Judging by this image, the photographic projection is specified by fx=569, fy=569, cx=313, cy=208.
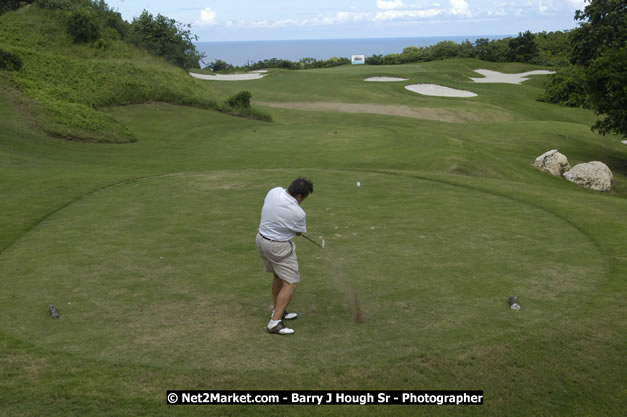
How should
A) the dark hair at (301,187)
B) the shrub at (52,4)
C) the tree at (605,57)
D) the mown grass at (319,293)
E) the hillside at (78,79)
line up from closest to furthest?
the mown grass at (319,293) → the dark hair at (301,187) → the hillside at (78,79) → the tree at (605,57) → the shrub at (52,4)

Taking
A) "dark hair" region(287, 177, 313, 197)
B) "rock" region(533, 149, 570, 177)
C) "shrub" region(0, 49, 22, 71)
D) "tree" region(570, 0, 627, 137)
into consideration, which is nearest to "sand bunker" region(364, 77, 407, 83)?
"tree" region(570, 0, 627, 137)

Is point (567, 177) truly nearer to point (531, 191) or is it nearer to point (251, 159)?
point (531, 191)

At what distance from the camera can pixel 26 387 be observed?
584 cm

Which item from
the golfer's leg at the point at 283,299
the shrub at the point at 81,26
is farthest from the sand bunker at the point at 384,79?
the golfer's leg at the point at 283,299

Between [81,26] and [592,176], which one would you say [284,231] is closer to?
[592,176]

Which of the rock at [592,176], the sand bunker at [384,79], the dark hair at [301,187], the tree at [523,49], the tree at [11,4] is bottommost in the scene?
the rock at [592,176]

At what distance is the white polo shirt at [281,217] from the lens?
738 centimetres

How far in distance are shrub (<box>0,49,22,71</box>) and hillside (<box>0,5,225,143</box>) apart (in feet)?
1.53

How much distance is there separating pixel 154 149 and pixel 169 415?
77.6ft

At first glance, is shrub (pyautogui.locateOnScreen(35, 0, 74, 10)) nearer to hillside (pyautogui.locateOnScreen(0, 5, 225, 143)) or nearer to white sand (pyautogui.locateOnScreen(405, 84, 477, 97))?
hillside (pyautogui.locateOnScreen(0, 5, 225, 143))

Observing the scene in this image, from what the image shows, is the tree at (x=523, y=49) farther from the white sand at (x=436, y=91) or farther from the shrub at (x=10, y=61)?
the shrub at (x=10, y=61)

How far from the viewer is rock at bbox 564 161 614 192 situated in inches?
1024

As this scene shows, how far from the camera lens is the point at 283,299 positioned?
7332 mm

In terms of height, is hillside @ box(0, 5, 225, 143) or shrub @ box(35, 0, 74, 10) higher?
shrub @ box(35, 0, 74, 10)
